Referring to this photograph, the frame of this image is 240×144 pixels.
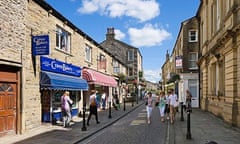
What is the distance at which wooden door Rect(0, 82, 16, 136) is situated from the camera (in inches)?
446

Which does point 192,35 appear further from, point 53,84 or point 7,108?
point 7,108

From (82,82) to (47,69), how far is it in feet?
17.4

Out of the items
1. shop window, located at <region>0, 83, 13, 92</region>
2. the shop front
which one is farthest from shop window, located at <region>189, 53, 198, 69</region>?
shop window, located at <region>0, 83, 13, 92</region>

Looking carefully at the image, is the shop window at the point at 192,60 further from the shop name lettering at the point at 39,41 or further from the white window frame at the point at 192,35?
the shop name lettering at the point at 39,41

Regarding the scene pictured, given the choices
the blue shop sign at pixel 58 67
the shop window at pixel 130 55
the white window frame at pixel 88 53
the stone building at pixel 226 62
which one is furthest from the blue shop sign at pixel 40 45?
the shop window at pixel 130 55

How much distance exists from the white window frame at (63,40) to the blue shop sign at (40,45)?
3.59m

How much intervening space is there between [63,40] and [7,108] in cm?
761

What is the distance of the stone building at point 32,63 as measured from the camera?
11.6m

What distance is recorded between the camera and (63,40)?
18406mm

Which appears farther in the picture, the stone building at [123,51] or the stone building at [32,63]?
the stone building at [123,51]

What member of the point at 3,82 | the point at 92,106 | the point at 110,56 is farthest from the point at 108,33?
the point at 3,82

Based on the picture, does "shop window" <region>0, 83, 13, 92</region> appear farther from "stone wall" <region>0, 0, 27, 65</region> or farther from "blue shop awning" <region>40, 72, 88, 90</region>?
"blue shop awning" <region>40, 72, 88, 90</region>

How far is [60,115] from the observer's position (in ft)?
55.7

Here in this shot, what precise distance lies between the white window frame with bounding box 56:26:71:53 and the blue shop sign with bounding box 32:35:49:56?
3587 mm
